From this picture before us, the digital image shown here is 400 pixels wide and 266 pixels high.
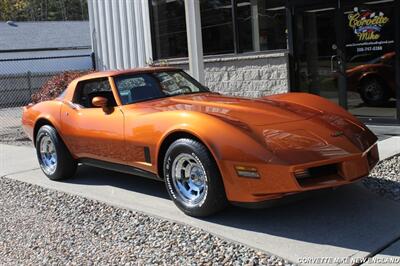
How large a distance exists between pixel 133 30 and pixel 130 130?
888 cm

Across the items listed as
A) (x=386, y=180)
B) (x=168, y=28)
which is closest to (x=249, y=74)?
(x=168, y=28)

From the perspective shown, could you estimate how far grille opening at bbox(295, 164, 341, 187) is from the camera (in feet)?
14.5

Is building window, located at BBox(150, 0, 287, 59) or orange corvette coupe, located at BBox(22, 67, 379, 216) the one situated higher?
building window, located at BBox(150, 0, 287, 59)

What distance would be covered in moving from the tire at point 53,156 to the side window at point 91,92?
54 centimetres

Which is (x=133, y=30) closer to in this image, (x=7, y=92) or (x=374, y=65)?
(x=374, y=65)

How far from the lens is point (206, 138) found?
4.70m

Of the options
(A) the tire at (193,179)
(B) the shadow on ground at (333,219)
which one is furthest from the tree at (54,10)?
(B) the shadow on ground at (333,219)

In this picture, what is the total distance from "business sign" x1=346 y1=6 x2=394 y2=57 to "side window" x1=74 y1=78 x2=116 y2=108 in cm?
519

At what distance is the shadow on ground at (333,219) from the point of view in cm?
436

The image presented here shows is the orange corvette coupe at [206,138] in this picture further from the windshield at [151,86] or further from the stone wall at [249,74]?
the stone wall at [249,74]

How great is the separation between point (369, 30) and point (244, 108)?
5.21m

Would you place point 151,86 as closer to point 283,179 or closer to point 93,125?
point 93,125

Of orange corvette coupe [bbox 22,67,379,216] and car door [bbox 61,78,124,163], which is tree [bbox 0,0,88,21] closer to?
car door [bbox 61,78,124,163]

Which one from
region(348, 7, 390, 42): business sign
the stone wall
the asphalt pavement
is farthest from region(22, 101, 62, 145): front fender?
region(348, 7, 390, 42): business sign
